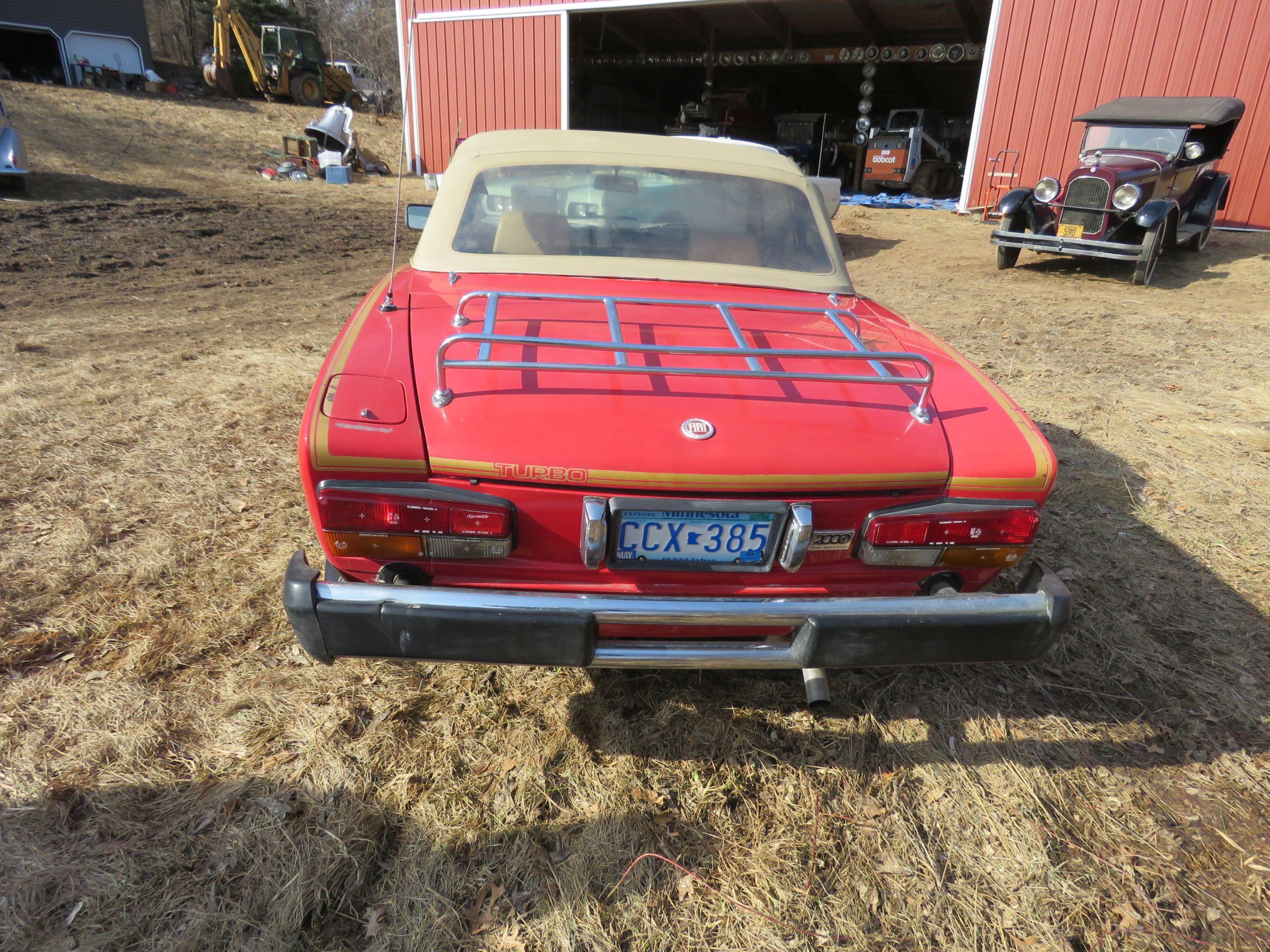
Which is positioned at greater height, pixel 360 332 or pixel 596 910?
pixel 360 332

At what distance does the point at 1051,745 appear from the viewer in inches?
91.8

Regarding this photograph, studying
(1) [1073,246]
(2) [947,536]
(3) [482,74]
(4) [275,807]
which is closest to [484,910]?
(4) [275,807]

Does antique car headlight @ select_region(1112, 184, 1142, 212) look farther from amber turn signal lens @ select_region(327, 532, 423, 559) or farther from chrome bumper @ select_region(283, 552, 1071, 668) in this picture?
amber turn signal lens @ select_region(327, 532, 423, 559)

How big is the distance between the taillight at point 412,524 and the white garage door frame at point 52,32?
30106 mm

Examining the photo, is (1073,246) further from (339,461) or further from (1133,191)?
(339,461)

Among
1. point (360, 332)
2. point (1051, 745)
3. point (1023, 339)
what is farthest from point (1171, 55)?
point (360, 332)

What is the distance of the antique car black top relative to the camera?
8570 mm

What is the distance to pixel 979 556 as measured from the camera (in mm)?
1961

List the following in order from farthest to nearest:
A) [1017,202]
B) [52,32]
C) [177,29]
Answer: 1. [177,29]
2. [52,32]
3. [1017,202]

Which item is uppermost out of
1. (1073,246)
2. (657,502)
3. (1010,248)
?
(1073,246)

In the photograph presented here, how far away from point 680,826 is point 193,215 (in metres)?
11.5

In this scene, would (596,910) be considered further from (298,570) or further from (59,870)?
(59,870)

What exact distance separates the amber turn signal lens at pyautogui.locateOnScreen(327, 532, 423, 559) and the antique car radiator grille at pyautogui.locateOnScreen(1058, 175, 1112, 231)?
9746 mm

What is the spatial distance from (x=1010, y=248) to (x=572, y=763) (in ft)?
31.4
